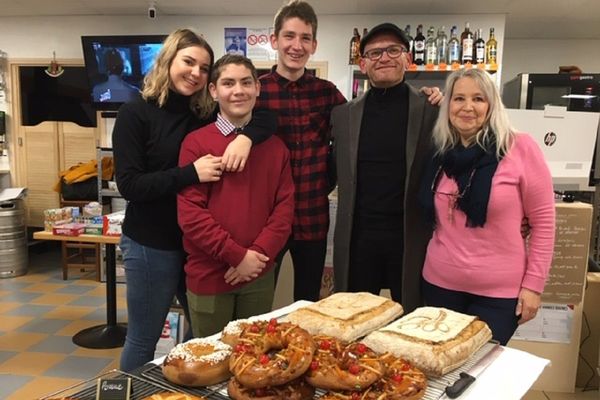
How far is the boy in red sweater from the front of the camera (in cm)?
166

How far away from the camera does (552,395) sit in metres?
2.87

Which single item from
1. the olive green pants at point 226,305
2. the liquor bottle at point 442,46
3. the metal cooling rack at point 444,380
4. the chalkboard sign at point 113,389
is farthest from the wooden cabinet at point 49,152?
the metal cooling rack at point 444,380

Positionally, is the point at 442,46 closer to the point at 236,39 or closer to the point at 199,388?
the point at 236,39

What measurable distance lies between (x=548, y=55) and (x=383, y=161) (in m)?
5.32

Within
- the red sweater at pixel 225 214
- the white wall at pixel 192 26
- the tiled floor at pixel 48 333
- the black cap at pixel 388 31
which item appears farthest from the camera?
the white wall at pixel 192 26

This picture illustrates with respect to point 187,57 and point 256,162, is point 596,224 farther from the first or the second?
point 187,57

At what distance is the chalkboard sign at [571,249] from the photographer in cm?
262

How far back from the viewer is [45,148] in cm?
593

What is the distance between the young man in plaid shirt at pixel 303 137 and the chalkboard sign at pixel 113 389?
110 cm

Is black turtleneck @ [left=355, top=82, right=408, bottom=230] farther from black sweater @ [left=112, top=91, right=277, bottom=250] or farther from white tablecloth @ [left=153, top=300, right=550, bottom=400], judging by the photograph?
white tablecloth @ [left=153, top=300, right=550, bottom=400]

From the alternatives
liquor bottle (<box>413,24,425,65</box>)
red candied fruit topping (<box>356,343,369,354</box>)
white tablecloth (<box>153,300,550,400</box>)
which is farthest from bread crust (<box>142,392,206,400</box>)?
liquor bottle (<box>413,24,425,65</box>)

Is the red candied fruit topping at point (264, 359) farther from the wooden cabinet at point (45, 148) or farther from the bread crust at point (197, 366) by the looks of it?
the wooden cabinet at point (45, 148)

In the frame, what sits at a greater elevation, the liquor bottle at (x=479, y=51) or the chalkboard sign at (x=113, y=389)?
the liquor bottle at (x=479, y=51)

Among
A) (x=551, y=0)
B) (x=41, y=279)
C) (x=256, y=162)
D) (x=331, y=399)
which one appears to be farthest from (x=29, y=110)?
(x=331, y=399)
